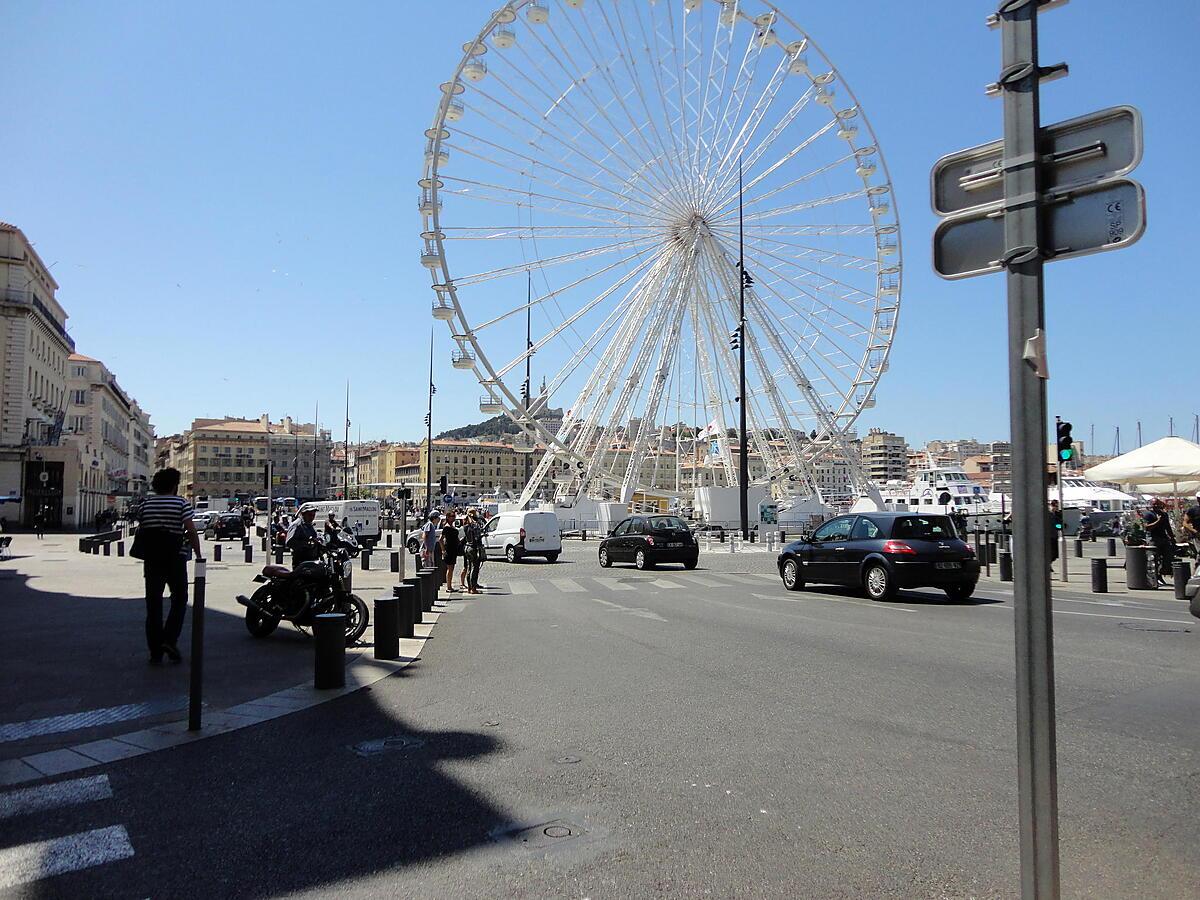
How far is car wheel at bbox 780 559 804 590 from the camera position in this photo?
17.6m

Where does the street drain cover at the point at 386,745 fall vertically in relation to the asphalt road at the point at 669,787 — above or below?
below

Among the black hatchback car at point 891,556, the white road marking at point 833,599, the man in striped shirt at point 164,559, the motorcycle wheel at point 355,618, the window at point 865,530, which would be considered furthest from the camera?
the window at point 865,530

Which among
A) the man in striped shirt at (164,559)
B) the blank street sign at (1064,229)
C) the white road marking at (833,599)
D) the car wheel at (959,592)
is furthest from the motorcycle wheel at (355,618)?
the car wheel at (959,592)

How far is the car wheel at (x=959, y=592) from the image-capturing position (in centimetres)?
1532

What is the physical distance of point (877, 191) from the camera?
37.0m

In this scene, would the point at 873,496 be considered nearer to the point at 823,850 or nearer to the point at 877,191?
the point at 877,191

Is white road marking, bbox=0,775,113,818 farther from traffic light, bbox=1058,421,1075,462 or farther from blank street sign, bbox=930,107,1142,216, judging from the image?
traffic light, bbox=1058,421,1075,462

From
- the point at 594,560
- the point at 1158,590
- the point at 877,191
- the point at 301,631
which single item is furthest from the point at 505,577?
the point at 877,191

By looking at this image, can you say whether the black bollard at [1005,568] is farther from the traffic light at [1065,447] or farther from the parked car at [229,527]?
the parked car at [229,527]

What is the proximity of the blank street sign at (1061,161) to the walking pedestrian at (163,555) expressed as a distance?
25.6ft

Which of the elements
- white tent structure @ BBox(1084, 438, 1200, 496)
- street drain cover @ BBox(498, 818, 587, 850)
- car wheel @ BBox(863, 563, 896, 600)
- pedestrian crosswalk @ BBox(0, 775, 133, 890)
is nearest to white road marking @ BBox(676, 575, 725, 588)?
car wheel @ BBox(863, 563, 896, 600)

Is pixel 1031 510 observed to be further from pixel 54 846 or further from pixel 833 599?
pixel 833 599

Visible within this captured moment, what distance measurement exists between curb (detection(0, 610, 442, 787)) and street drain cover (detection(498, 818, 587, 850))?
300 centimetres

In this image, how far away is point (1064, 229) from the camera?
9.84 ft
